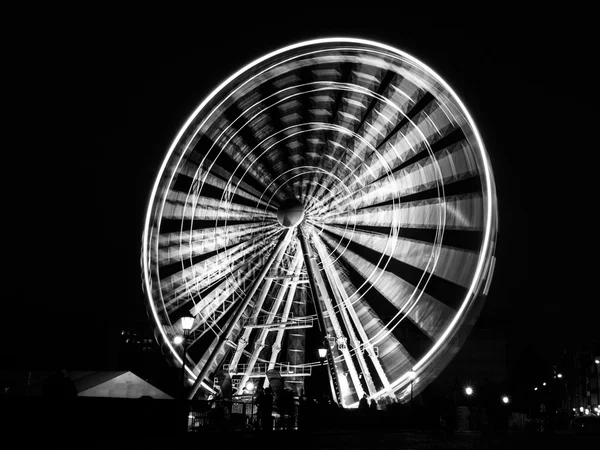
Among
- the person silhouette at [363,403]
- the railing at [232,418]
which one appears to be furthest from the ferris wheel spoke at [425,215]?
the railing at [232,418]

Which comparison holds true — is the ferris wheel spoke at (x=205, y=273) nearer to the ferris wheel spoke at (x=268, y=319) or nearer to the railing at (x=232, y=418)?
the ferris wheel spoke at (x=268, y=319)

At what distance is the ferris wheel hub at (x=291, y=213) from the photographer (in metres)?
20.5

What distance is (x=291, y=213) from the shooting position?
20547 mm

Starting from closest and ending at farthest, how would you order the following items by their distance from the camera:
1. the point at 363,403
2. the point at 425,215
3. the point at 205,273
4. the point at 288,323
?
the point at 363,403 < the point at 425,215 < the point at 205,273 < the point at 288,323

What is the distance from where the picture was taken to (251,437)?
1282 cm

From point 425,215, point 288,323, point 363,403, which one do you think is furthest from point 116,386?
point 425,215

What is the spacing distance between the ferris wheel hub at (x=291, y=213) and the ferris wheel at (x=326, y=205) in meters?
0.05

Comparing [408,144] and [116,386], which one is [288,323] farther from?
[408,144]

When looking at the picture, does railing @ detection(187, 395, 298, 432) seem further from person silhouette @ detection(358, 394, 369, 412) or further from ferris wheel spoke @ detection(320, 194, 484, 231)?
ferris wheel spoke @ detection(320, 194, 484, 231)

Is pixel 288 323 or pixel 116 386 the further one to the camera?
pixel 288 323

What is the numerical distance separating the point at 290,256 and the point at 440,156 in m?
6.22

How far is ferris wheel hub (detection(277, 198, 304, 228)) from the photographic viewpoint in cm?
2047

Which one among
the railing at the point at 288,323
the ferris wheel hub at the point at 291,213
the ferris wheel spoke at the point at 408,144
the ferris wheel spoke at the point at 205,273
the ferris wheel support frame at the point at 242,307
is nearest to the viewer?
the ferris wheel spoke at the point at 408,144

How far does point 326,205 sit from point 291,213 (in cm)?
116
